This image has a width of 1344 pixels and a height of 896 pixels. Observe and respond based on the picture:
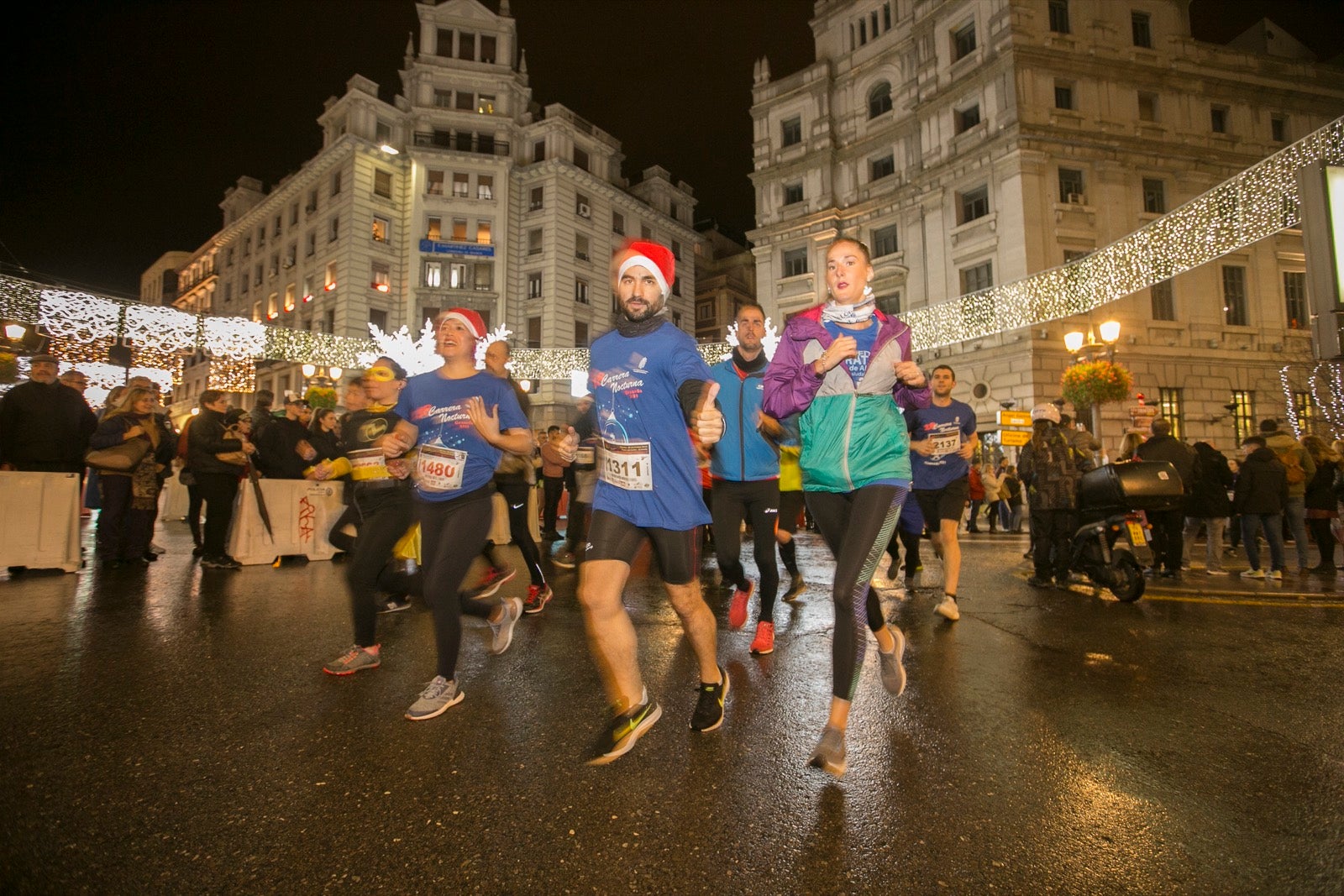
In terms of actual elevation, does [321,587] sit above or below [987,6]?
below

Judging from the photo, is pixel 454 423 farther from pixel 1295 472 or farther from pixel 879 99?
pixel 879 99

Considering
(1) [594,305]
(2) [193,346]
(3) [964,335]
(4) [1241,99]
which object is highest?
(4) [1241,99]

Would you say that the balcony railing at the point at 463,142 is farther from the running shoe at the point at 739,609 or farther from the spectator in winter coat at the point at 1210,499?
the running shoe at the point at 739,609

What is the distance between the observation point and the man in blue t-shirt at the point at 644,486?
114 inches

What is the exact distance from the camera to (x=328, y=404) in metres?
9.55

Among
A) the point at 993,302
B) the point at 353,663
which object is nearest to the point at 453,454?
the point at 353,663

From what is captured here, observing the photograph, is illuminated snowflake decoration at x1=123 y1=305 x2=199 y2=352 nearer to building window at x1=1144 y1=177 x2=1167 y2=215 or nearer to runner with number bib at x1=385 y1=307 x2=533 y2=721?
runner with number bib at x1=385 y1=307 x2=533 y2=721

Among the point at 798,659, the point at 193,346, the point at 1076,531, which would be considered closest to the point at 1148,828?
the point at 798,659

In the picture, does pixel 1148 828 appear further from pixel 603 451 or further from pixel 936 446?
pixel 936 446

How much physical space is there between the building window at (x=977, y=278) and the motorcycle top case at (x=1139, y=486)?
21.8 metres

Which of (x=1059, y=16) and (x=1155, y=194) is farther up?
(x=1059, y=16)

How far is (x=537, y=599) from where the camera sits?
5902 millimetres

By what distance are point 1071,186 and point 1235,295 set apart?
26.1ft

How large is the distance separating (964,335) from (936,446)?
66.6 feet
